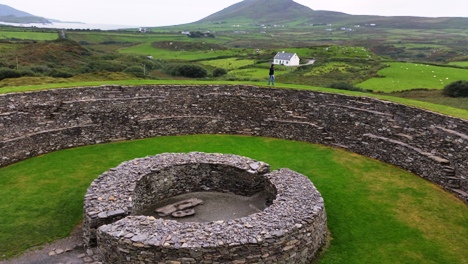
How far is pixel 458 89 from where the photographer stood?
100 ft

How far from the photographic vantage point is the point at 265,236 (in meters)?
11.1

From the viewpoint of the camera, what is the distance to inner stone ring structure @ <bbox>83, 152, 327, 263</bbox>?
35.2 feet

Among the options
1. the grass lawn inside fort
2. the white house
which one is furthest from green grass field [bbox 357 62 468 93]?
the white house

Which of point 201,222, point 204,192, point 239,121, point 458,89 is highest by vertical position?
point 458,89

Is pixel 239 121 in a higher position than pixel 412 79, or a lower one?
lower

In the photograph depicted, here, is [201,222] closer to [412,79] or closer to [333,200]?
[333,200]

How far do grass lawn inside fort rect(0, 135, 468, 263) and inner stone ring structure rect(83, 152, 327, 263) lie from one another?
1.70 m

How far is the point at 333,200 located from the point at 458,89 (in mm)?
21411

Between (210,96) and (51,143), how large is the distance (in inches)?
437

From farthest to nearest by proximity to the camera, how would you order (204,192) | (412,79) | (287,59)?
1. (287,59)
2. (412,79)
3. (204,192)

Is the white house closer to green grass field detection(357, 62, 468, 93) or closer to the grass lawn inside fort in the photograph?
green grass field detection(357, 62, 468, 93)

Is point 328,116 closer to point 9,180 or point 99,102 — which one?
point 99,102

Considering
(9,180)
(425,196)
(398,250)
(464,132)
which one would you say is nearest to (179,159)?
(9,180)

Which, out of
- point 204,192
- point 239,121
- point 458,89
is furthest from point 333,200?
point 458,89
